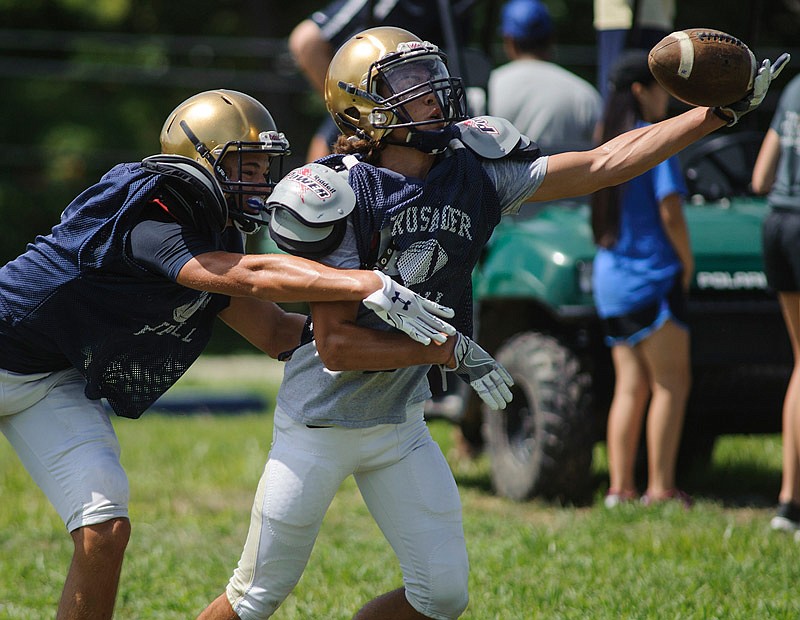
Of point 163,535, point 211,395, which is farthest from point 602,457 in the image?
point 211,395

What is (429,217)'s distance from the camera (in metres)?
3.35

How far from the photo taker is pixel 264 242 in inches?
288

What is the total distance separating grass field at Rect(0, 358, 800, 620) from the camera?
4469 mm

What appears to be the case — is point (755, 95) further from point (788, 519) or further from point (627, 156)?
point (788, 519)

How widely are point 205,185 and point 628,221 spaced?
2.98 meters

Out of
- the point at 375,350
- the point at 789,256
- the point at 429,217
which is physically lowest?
the point at 789,256

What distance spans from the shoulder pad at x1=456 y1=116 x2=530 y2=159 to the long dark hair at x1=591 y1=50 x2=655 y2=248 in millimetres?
2236

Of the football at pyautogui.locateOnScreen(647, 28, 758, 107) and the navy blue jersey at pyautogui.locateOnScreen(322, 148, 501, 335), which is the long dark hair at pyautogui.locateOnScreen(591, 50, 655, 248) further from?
the navy blue jersey at pyautogui.locateOnScreen(322, 148, 501, 335)

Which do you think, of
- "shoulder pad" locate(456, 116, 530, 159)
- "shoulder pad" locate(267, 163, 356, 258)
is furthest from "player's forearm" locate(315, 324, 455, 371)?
"shoulder pad" locate(456, 116, 530, 159)

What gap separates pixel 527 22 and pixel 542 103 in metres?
0.59

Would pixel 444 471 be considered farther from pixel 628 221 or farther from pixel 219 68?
pixel 219 68

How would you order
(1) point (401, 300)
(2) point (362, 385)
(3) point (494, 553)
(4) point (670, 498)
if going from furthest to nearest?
1. (4) point (670, 498)
2. (3) point (494, 553)
3. (2) point (362, 385)
4. (1) point (401, 300)

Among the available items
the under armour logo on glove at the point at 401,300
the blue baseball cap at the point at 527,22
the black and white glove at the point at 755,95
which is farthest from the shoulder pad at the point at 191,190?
the blue baseball cap at the point at 527,22

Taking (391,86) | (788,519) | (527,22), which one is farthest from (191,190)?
(527,22)
